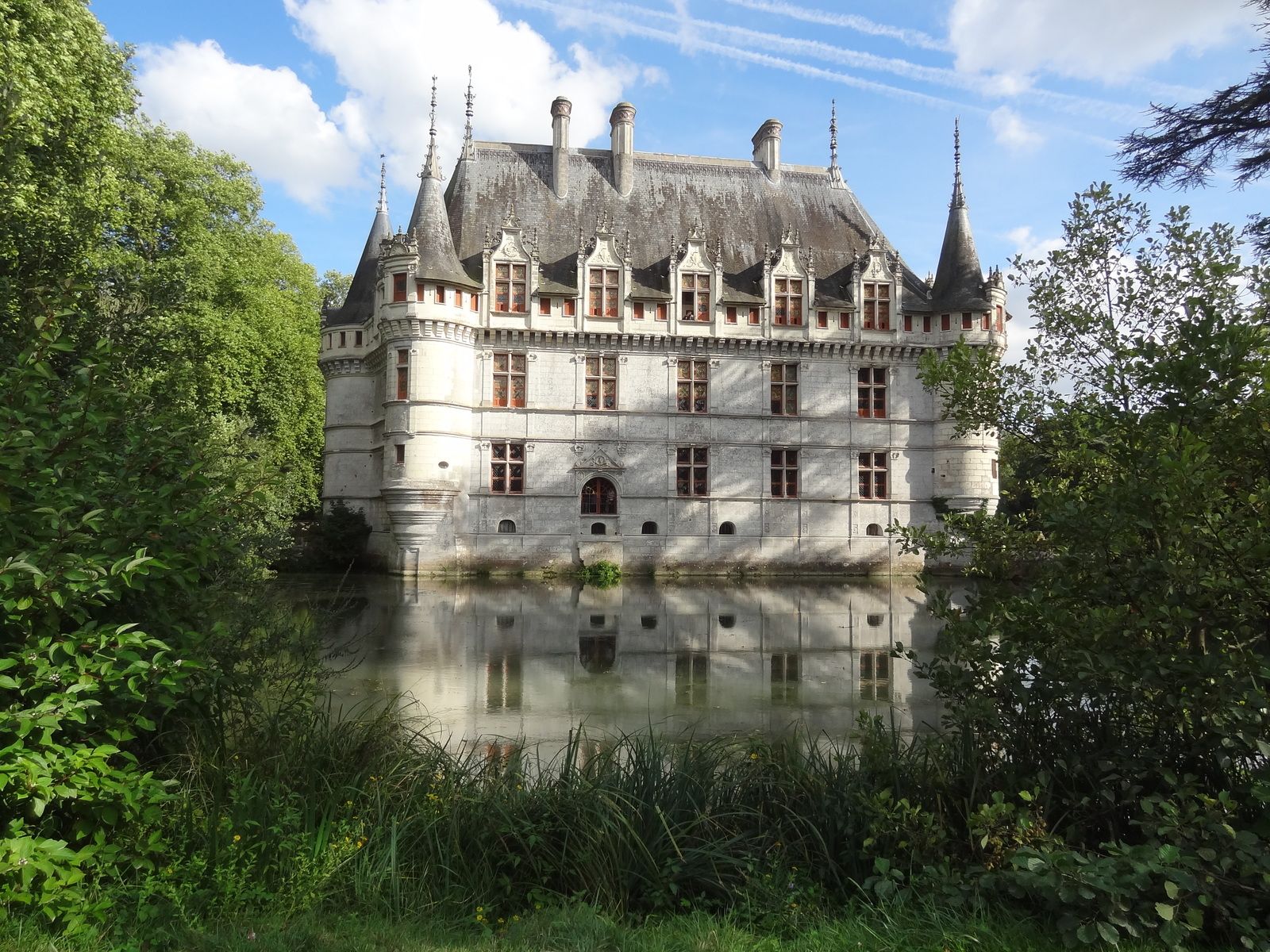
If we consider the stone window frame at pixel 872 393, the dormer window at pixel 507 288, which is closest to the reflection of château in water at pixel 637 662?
the stone window frame at pixel 872 393

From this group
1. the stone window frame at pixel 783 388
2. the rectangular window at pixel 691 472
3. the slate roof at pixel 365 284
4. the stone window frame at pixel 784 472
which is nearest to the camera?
the rectangular window at pixel 691 472

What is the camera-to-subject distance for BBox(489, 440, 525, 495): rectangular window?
26344 mm

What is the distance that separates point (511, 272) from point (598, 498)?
790 centimetres

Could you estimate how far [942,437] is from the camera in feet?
92.5

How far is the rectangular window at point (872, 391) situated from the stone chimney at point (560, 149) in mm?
12302

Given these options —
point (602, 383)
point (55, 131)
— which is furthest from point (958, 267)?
point (55, 131)

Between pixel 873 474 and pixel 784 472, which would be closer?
pixel 784 472

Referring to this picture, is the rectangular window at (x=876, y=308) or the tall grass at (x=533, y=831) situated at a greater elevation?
the rectangular window at (x=876, y=308)

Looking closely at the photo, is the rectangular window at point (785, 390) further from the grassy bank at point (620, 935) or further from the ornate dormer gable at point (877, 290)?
the grassy bank at point (620, 935)

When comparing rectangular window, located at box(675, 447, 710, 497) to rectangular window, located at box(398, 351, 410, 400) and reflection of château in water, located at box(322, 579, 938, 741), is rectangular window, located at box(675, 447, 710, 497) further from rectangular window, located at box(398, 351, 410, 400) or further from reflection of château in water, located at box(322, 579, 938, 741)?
rectangular window, located at box(398, 351, 410, 400)

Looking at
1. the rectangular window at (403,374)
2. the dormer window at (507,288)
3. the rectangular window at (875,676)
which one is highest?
the dormer window at (507,288)

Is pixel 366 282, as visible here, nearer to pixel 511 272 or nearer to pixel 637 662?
pixel 511 272

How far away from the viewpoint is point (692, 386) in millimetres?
27625

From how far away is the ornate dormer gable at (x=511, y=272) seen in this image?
86.2 feet
